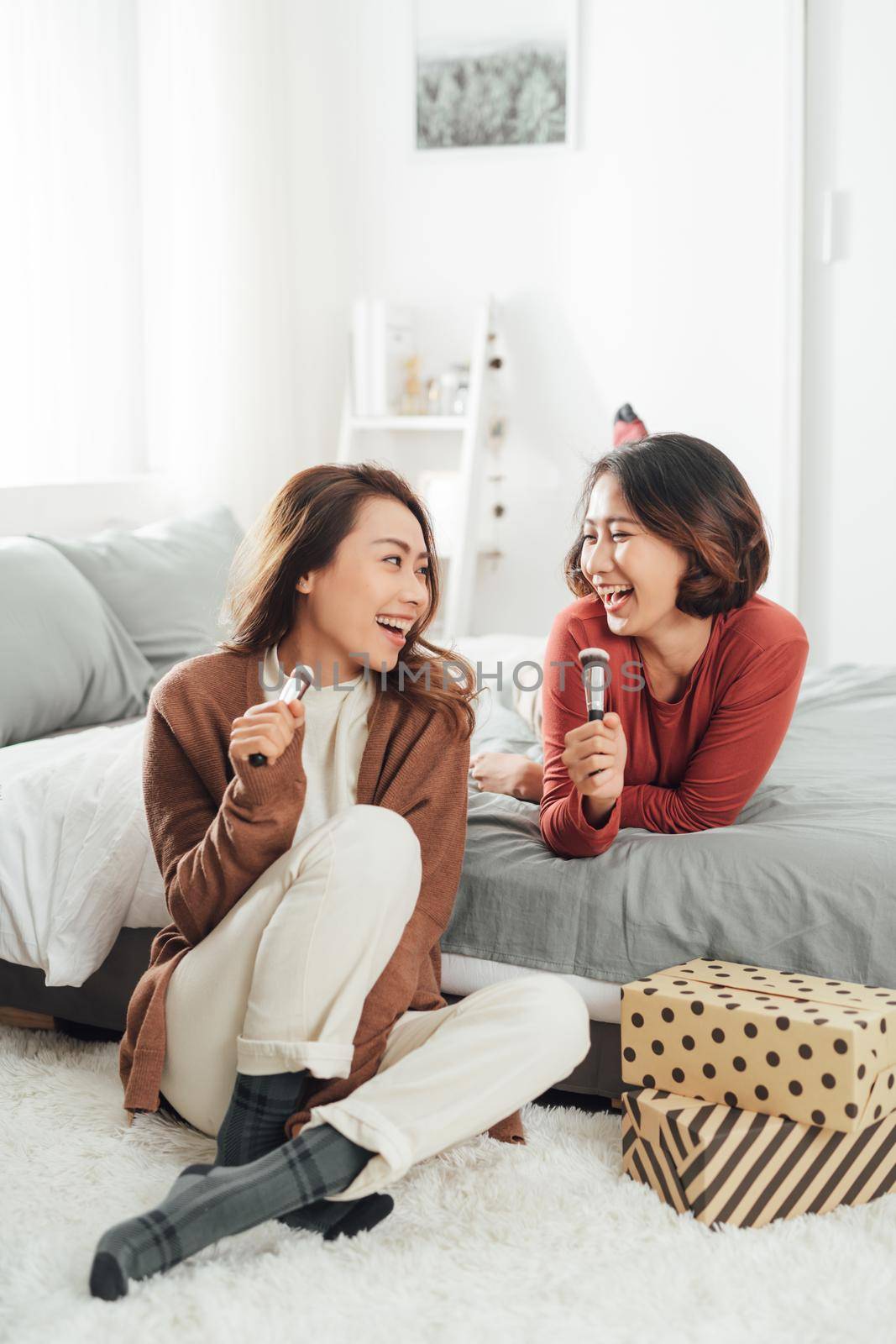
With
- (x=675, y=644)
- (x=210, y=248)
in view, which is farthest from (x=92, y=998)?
(x=210, y=248)

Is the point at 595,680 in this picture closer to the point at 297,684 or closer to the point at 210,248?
the point at 297,684

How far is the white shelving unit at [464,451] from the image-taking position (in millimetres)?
3309

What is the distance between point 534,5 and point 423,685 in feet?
8.45

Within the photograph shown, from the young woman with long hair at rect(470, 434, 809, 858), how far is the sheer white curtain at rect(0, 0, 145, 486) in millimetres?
1627

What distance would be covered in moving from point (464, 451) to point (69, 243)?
106 centimetres

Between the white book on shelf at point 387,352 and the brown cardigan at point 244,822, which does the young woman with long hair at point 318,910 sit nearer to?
the brown cardigan at point 244,822

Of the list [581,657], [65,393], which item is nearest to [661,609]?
[581,657]

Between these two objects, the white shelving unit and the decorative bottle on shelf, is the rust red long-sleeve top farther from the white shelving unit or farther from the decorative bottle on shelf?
the decorative bottle on shelf

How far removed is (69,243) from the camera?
113 inches

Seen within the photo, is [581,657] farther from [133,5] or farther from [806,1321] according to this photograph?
[133,5]

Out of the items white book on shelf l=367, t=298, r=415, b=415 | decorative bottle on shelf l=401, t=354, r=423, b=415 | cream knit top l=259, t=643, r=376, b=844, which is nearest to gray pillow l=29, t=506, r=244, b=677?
cream knit top l=259, t=643, r=376, b=844

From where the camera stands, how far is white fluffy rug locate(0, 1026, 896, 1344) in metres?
1.06

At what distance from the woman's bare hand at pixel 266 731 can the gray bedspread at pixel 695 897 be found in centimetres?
34

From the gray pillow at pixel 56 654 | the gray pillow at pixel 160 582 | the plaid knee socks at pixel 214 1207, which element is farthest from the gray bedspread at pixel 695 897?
the gray pillow at pixel 160 582
